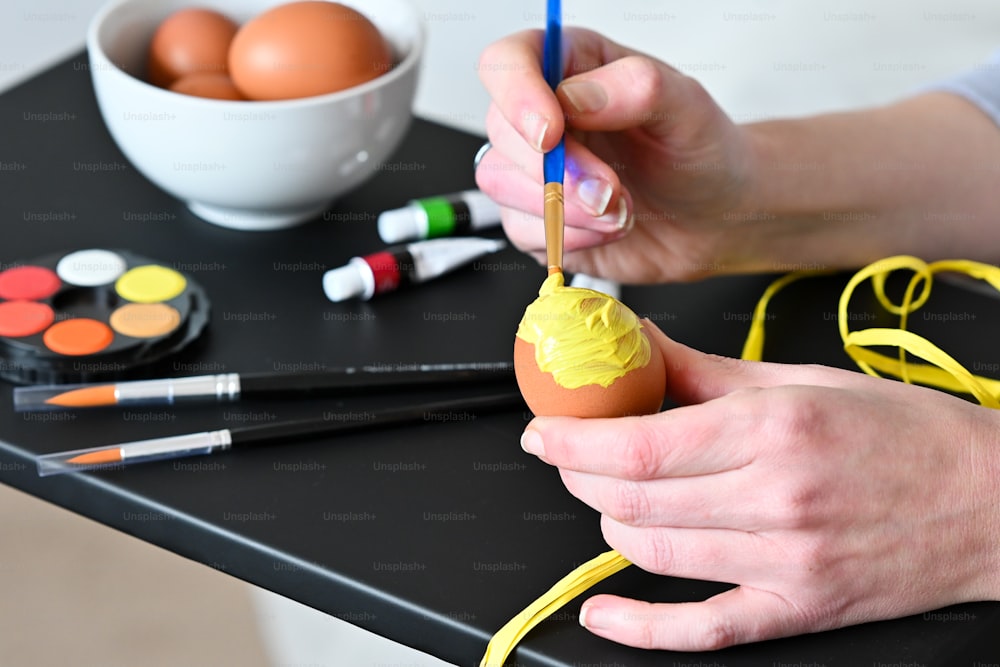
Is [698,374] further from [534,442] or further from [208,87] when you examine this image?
[208,87]

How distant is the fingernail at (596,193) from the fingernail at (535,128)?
0.07 meters

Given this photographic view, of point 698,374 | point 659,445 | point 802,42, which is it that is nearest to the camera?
point 659,445

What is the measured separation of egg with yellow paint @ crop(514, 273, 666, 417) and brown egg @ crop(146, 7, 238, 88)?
21.2 inches

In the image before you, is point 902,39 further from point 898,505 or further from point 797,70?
point 898,505

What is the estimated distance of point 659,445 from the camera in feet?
2.09

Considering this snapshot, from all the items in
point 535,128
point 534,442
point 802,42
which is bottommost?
point 802,42

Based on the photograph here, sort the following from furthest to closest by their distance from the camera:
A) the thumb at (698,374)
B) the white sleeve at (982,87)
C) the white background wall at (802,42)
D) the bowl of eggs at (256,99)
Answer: the white background wall at (802,42), the white sleeve at (982,87), the bowl of eggs at (256,99), the thumb at (698,374)

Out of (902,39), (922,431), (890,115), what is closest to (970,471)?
(922,431)

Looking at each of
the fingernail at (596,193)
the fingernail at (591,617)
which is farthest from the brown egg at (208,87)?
the fingernail at (591,617)

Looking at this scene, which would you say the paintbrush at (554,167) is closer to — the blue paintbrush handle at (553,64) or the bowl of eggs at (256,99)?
the blue paintbrush handle at (553,64)

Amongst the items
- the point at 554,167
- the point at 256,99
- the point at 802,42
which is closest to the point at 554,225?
the point at 554,167

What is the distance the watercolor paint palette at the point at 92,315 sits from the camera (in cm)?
87

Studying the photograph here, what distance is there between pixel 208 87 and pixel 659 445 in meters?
0.62

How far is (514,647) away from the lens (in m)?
0.68
